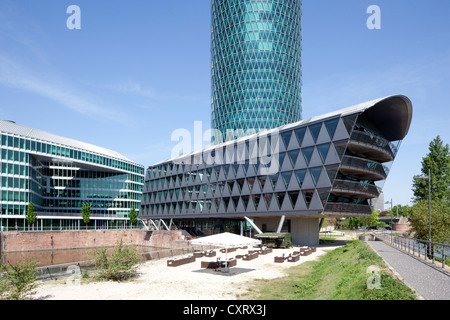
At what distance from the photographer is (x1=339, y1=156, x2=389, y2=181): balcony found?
46.2m

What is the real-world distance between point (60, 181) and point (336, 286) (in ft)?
303

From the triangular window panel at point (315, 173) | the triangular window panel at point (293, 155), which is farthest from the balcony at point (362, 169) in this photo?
the triangular window panel at point (293, 155)

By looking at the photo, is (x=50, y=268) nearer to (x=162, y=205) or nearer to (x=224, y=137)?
Answer: (x=162, y=205)

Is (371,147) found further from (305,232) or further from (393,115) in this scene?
(305,232)

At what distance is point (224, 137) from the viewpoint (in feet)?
449

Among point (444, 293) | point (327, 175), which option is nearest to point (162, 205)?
point (327, 175)

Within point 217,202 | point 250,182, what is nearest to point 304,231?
point 250,182

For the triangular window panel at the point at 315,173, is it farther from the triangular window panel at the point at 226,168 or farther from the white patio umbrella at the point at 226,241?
the white patio umbrella at the point at 226,241

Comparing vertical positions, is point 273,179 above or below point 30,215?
above

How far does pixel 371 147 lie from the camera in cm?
4819

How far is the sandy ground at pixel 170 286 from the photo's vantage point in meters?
19.9

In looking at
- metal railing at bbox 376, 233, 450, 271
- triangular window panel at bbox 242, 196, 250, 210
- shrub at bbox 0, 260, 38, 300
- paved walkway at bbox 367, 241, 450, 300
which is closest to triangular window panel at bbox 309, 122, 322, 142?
triangular window panel at bbox 242, 196, 250, 210

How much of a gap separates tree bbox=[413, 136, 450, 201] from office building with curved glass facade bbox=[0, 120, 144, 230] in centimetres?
7361

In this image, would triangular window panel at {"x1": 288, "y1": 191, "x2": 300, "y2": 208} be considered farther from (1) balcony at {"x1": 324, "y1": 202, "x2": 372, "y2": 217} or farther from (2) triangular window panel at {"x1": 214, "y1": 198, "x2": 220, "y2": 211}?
(2) triangular window panel at {"x1": 214, "y1": 198, "x2": 220, "y2": 211}
